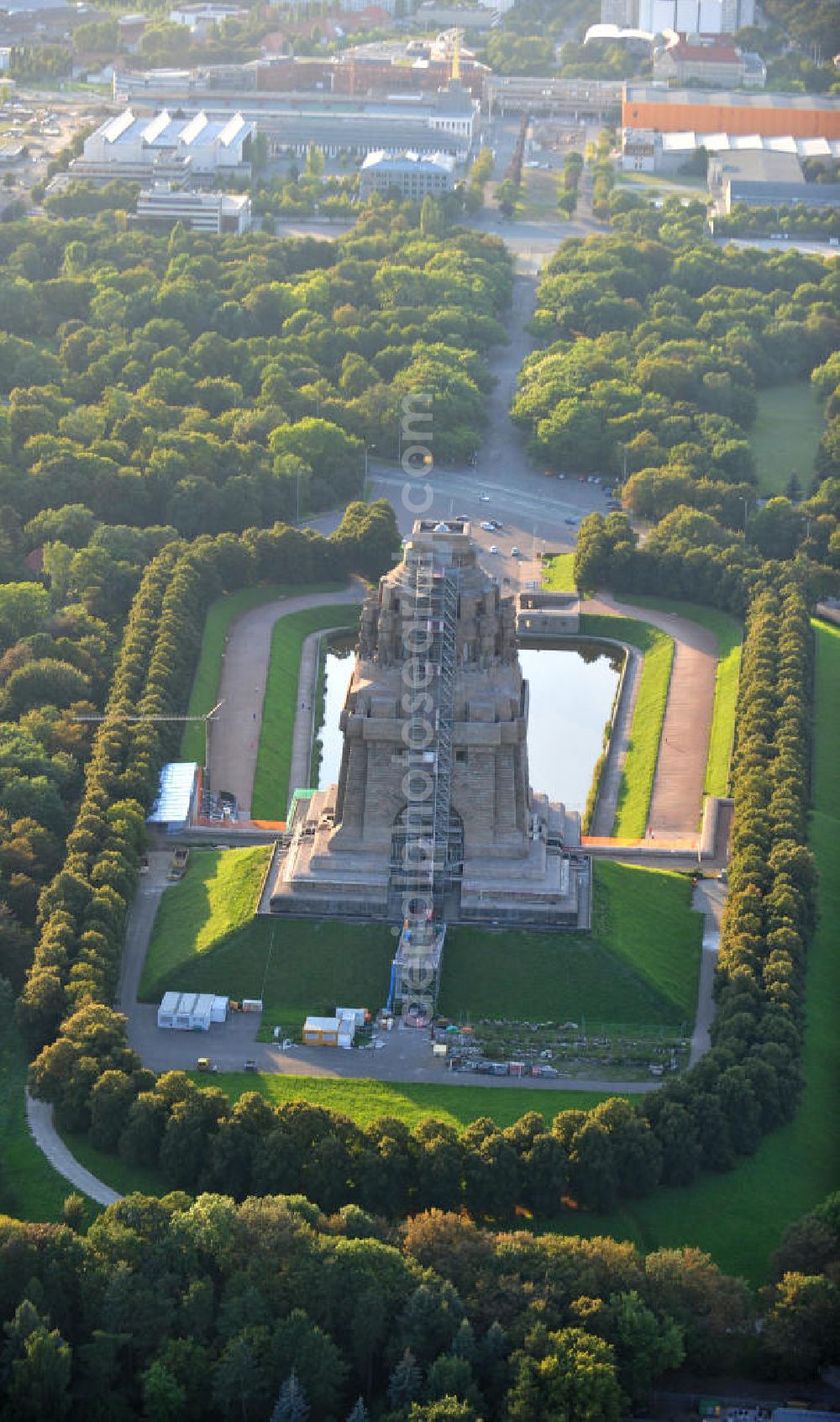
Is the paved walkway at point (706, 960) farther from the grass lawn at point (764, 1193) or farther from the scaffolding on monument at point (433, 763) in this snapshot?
the scaffolding on monument at point (433, 763)

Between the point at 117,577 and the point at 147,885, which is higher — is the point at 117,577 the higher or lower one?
the higher one

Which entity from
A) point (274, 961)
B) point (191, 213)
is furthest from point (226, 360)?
point (274, 961)

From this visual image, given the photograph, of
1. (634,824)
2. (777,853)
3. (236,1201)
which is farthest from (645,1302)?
(634,824)

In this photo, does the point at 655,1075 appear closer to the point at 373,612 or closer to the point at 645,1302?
the point at 645,1302

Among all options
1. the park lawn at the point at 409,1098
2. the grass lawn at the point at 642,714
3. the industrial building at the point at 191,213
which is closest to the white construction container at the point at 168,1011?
the park lawn at the point at 409,1098

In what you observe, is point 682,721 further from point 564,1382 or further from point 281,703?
point 564,1382

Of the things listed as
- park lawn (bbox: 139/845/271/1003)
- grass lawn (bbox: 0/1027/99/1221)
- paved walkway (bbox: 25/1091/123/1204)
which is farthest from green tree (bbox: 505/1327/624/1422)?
park lawn (bbox: 139/845/271/1003)

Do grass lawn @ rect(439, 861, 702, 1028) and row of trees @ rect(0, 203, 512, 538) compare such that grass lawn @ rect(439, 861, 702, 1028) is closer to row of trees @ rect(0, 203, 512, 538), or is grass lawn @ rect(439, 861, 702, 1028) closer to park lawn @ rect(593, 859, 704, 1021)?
park lawn @ rect(593, 859, 704, 1021)
